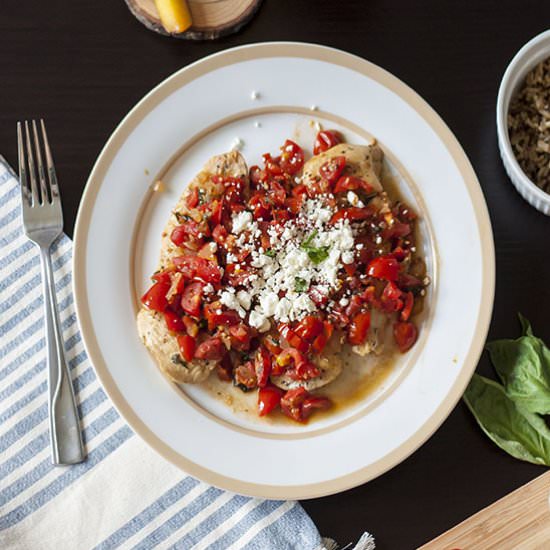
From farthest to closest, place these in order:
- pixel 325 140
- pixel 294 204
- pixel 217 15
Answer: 1. pixel 217 15
2. pixel 325 140
3. pixel 294 204

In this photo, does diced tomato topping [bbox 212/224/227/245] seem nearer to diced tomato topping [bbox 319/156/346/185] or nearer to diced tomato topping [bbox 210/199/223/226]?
diced tomato topping [bbox 210/199/223/226]

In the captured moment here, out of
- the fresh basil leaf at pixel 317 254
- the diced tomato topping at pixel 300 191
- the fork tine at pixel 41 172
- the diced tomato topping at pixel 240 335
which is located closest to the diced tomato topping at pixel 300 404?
the diced tomato topping at pixel 240 335

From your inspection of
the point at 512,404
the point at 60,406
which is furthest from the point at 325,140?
the point at 60,406

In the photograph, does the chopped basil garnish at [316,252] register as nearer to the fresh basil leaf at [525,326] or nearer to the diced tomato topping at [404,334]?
the diced tomato topping at [404,334]

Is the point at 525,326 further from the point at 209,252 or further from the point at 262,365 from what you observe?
the point at 209,252

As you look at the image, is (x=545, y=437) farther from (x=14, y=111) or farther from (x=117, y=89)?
(x=14, y=111)

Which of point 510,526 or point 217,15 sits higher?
point 217,15
